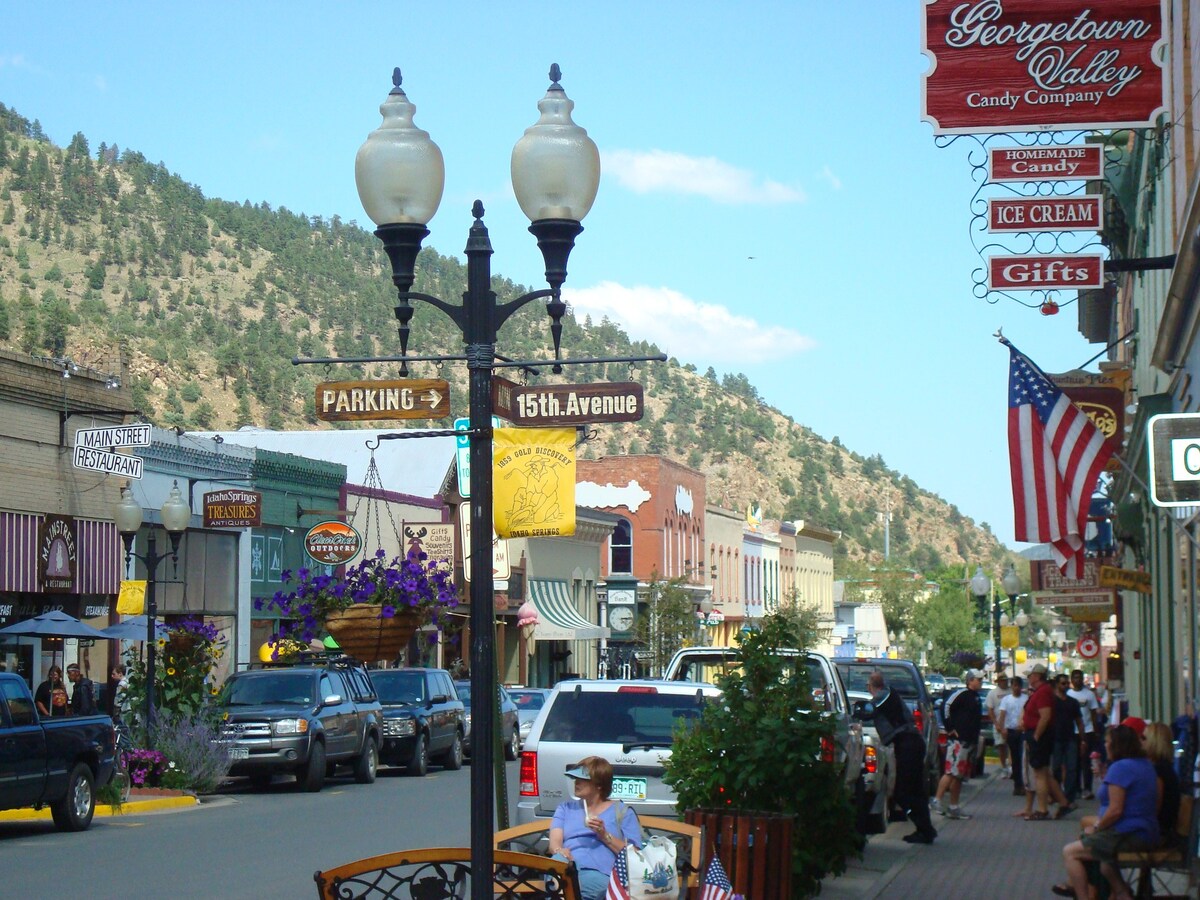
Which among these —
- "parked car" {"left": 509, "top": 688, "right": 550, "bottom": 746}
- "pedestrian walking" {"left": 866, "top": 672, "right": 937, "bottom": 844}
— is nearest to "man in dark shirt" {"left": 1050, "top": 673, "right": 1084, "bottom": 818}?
"pedestrian walking" {"left": 866, "top": 672, "right": 937, "bottom": 844}

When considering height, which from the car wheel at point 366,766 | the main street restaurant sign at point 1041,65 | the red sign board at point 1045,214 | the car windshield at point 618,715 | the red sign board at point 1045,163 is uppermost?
the main street restaurant sign at point 1041,65

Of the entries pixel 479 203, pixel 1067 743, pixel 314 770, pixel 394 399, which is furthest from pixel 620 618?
pixel 479 203

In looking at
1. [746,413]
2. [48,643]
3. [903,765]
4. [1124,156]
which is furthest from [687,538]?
[746,413]

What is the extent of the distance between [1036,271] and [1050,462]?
2.82 meters

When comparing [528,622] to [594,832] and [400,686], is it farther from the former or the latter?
[594,832]

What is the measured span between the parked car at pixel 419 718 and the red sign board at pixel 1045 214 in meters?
17.7

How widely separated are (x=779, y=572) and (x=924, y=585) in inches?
1408

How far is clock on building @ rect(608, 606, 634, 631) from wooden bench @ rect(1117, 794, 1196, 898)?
5410 centimetres

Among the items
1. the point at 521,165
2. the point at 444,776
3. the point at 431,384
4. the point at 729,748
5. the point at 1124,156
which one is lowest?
the point at 444,776

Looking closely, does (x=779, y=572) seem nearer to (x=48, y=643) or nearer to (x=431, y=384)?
(x=48, y=643)

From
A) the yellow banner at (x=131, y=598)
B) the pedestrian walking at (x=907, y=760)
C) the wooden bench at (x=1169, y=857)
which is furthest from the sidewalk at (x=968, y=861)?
the yellow banner at (x=131, y=598)

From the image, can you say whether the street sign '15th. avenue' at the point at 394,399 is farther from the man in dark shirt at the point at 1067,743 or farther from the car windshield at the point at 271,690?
the car windshield at the point at 271,690

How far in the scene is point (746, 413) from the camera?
158 metres

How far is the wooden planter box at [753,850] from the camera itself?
1028cm
